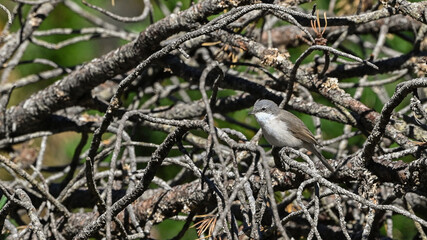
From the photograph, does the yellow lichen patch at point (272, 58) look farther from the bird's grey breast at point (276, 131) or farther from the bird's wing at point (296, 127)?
the bird's wing at point (296, 127)

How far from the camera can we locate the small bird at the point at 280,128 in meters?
3.97

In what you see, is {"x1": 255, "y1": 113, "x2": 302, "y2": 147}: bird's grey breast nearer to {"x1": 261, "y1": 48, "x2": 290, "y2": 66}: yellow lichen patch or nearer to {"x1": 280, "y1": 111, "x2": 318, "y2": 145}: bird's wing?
{"x1": 280, "y1": 111, "x2": 318, "y2": 145}: bird's wing

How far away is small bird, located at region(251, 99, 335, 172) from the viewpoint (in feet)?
13.0

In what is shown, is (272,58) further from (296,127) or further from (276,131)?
(296,127)

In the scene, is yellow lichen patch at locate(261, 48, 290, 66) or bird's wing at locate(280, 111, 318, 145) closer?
yellow lichen patch at locate(261, 48, 290, 66)

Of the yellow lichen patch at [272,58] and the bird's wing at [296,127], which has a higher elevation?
the yellow lichen patch at [272,58]

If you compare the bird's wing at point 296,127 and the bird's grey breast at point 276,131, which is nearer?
the bird's grey breast at point 276,131

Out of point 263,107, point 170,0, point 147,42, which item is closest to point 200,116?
point 263,107

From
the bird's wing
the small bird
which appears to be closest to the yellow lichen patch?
the small bird

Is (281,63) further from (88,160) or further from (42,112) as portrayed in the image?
(42,112)

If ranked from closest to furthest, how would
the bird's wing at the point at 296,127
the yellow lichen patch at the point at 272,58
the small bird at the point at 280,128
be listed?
the yellow lichen patch at the point at 272,58
the small bird at the point at 280,128
the bird's wing at the point at 296,127

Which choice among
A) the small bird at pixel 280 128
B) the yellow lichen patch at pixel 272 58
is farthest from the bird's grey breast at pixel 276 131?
the yellow lichen patch at pixel 272 58

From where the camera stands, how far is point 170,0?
220 inches

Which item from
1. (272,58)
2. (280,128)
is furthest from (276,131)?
(272,58)
